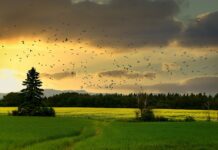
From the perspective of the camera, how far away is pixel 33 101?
116 meters

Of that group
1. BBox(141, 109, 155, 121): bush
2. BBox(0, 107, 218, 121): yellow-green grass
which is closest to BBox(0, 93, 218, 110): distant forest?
BBox(0, 107, 218, 121): yellow-green grass

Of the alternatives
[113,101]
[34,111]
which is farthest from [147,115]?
[113,101]

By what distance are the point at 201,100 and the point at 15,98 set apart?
6337 centimetres

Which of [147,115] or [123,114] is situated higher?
[123,114]

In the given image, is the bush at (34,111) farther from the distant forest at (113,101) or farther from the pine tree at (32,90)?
the distant forest at (113,101)

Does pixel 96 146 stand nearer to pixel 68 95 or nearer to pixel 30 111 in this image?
pixel 30 111

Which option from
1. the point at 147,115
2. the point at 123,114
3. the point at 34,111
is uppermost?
the point at 34,111

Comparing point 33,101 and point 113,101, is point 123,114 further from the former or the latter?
point 113,101

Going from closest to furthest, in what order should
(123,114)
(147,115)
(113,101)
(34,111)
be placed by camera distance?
A: 1. (147,115)
2. (123,114)
3. (34,111)
4. (113,101)

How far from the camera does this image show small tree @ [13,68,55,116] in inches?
4475

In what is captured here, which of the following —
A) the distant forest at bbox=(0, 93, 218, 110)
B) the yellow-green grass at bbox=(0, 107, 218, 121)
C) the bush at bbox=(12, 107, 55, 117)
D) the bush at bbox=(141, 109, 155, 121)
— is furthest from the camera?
the distant forest at bbox=(0, 93, 218, 110)

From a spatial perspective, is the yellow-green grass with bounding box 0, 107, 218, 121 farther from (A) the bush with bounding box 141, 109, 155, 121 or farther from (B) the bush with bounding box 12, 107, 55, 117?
(B) the bush with bounding box 12, 107, 55, 117

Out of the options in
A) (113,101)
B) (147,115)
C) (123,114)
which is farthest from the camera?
(113,101)

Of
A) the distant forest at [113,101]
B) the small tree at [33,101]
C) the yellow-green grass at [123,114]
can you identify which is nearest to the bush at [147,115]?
the yellow-green grass at [123,114]
